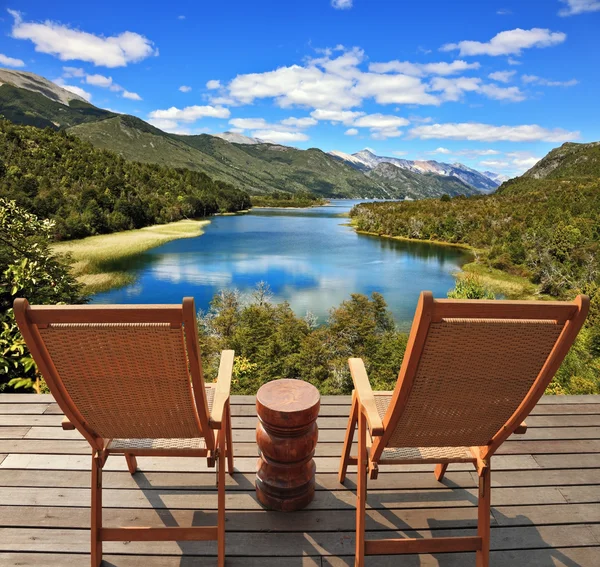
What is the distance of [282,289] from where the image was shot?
79.8 ft

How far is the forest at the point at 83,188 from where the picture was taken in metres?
41.8

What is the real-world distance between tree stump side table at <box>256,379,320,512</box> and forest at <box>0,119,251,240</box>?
40370mm

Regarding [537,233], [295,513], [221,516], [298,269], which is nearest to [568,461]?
[295,513]

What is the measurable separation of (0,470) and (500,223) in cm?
4696

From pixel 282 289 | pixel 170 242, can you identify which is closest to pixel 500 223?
pixel 282 289

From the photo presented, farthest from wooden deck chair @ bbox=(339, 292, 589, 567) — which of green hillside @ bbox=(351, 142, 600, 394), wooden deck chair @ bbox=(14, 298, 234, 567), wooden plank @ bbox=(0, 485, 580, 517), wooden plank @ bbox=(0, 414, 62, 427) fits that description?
green hillside @ bbox=(351, 142, 600, 394)

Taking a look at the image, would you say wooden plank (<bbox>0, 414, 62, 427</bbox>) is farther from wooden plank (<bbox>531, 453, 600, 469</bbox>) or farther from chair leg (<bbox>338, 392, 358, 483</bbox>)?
wooden plank (<bbox>531, 453, 600, 469</bbox>)

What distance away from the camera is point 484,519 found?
1537 millimetres

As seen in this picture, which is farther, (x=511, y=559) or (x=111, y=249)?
(x=111, y=249)

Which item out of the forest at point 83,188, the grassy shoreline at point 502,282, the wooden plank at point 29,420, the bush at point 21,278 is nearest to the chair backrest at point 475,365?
the wooden plank at point 29,420

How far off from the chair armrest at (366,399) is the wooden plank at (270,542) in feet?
2.16

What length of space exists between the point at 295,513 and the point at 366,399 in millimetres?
735

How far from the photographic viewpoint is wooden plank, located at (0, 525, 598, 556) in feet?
5.45

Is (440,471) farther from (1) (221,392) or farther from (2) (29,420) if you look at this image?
(2) (29,420)
